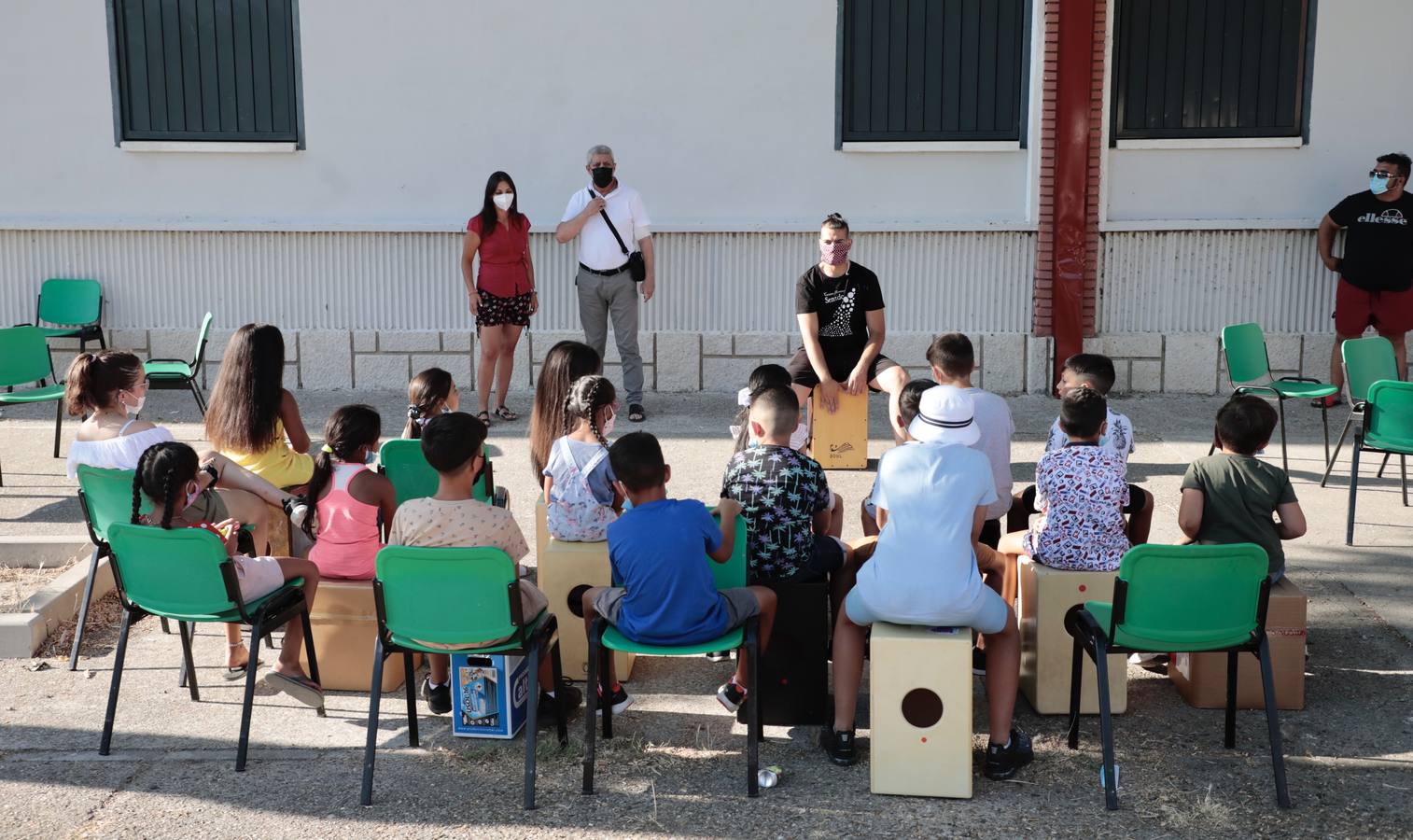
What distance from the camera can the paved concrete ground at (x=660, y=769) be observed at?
4.24 m

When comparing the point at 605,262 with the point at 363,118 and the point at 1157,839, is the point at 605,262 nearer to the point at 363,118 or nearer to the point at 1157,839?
the point at 363,118

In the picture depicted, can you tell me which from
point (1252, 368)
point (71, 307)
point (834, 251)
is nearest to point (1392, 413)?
point (1252, 368)

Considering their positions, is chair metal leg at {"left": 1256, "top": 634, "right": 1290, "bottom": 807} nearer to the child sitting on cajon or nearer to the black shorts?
the child sitting on cajon

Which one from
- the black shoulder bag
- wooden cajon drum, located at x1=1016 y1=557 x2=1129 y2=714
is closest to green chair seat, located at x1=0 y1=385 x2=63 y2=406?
the black shoulder bag

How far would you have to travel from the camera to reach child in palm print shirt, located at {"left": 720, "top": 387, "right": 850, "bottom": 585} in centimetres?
488

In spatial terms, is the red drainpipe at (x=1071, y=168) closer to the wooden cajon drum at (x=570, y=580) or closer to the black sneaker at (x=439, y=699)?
the wooden cajon drum at (x=570, y=580)

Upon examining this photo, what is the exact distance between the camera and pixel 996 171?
34.4 feet

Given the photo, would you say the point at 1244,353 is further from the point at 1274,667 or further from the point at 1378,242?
the point at 1274,667

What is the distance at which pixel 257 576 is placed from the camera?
486cm

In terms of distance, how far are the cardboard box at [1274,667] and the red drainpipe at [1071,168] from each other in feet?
18.1

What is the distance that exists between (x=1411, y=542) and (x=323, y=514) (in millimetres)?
5251

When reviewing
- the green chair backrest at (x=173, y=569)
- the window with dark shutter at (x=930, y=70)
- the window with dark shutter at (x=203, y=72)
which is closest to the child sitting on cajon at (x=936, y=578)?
the green chair backrest at (x=173, y=569)

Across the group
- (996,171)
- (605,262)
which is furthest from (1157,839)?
(996,171)

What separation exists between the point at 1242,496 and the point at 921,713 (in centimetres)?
155
